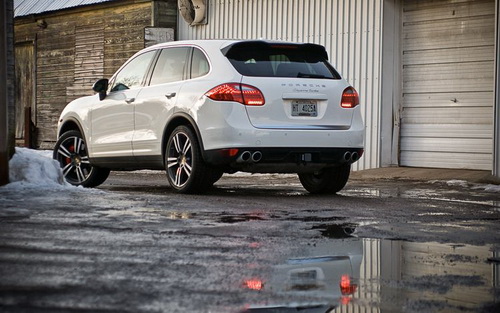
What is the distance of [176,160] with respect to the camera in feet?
35.9

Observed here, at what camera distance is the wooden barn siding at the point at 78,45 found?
916 inches

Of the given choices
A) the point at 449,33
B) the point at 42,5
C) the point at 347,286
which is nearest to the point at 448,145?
the point at 449,33

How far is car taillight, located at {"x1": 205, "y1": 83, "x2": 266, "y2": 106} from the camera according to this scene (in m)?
10.3

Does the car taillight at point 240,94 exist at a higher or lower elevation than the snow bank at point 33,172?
higher

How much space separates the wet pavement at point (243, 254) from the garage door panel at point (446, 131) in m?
5.80

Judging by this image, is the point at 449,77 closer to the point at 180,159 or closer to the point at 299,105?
the point at 299,105

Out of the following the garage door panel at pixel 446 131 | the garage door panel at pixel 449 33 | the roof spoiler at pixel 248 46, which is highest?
the garage door panel at pixel 449 33

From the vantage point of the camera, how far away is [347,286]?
16.0 feet

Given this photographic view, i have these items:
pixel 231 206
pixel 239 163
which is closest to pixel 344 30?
pixel 239 163

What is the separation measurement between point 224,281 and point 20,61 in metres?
23.7

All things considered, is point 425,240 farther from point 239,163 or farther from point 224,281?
point 239,163

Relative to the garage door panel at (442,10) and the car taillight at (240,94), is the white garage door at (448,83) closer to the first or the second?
the garage door panel at (442,10)

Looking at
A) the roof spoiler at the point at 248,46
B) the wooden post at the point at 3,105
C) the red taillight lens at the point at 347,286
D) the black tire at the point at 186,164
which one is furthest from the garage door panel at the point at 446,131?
the red taillight lens at the point at 347,286

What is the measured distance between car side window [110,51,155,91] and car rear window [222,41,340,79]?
1506mm
